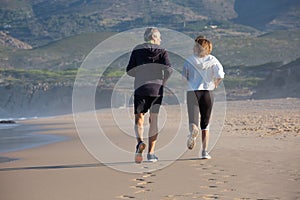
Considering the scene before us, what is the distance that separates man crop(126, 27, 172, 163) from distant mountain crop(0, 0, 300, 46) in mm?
120660

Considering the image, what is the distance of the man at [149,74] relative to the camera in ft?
30.8

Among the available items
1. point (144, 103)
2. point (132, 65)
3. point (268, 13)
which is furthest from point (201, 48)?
point (268, 13)

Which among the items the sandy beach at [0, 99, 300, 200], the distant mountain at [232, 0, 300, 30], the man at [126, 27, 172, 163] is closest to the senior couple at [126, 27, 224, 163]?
the man at [126, 27, 172, 163]

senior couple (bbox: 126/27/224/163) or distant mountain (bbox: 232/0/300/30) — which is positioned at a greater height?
distant mountain (bbox: 232/0/300/30)

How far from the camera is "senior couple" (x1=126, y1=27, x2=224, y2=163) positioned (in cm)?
941

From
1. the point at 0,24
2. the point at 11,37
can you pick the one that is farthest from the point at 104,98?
the point at 0,24

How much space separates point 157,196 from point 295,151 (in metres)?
4.05

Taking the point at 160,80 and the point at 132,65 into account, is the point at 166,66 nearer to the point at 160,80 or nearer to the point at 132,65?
the point at 160,80

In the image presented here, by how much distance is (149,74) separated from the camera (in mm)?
9500

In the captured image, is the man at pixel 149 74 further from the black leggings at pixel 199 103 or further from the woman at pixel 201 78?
the black leggings at pixel 199 103

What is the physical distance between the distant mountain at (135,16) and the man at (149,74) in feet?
396

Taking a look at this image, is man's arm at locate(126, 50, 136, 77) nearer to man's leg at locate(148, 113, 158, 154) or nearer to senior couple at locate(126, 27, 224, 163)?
senior couple at locate(126, 27, 224, 163)

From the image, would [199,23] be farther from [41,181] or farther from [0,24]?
[41,181]

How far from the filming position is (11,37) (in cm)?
14862
